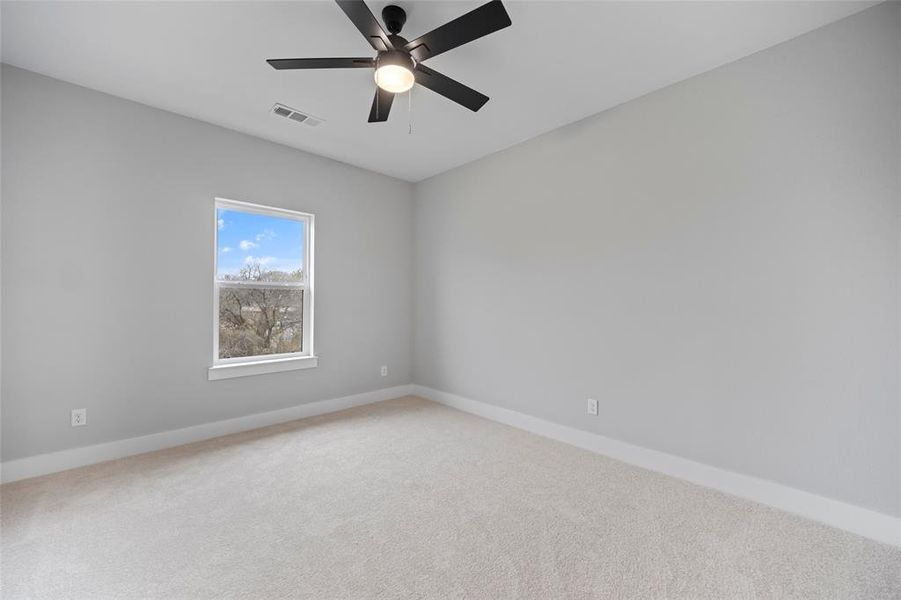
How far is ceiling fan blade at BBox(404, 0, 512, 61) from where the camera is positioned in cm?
162

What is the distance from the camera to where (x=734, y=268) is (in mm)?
2436

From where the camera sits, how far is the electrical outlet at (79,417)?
2721 millimetres

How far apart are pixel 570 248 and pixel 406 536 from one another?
247 centimetres

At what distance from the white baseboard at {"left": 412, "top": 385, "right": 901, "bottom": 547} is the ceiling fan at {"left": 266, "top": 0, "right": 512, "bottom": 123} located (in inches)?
103

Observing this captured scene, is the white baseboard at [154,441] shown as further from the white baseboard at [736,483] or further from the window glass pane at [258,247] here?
the white baseboard at [736,483]

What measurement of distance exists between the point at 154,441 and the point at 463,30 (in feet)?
11.6

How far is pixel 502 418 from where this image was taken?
3.79m

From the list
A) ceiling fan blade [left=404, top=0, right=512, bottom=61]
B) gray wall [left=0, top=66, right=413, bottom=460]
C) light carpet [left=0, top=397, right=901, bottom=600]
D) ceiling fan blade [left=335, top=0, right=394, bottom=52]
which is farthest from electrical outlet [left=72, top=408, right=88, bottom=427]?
ceiling fan blade [left=404, top=0, right=512, bottom=61]

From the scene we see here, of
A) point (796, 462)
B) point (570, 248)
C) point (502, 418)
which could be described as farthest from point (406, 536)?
point (570, 248)

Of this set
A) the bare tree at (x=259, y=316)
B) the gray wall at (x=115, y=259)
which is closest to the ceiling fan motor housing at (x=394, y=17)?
the gray wall at (x=115, y=259)

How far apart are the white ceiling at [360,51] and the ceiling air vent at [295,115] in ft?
0.26

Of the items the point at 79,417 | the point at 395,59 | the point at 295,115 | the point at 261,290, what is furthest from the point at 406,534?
the point at 295,115

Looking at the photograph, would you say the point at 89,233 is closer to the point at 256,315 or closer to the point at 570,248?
the point at 256,315

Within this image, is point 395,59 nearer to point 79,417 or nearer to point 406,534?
point 406,534
